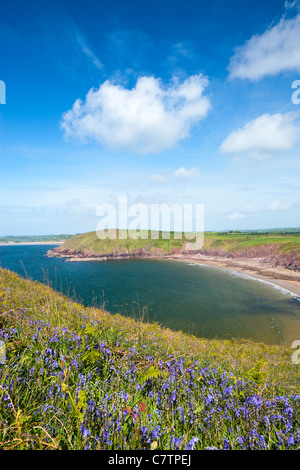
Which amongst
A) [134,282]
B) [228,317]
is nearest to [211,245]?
[134,282]

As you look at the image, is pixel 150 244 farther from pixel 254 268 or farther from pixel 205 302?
pixel 205 302

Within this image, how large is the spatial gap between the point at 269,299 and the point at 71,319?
1886 inches

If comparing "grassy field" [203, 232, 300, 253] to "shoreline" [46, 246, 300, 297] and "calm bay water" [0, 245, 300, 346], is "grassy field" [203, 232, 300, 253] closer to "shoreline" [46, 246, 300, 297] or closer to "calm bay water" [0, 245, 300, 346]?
"shoreline" [46, 246, 300, 297]

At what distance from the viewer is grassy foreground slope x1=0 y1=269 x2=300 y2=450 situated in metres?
1.85

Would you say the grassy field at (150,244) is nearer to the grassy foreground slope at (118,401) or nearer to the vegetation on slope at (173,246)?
the vegetation on slope at (173,246)

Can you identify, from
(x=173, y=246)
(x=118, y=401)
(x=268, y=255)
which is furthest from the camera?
(x=173, y=246)

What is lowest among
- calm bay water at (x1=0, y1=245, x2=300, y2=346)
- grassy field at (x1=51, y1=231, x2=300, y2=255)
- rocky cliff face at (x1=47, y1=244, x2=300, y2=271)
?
calm bay water at (x1=0, y1=245, x2=300, y2=346)

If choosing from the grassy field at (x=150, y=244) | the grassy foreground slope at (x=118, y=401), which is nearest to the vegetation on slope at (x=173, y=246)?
the grassy field at (x=150, y=244)

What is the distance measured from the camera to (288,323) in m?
30.4

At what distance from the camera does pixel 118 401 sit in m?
2.22

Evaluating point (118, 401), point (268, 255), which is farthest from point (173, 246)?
point (118, 401)

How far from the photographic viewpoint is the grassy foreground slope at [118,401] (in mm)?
1851

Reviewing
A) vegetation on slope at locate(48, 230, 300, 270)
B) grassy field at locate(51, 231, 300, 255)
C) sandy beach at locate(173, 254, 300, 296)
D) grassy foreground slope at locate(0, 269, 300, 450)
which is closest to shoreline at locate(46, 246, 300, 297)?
sandy beach at locate(173, 254, 300, 296)

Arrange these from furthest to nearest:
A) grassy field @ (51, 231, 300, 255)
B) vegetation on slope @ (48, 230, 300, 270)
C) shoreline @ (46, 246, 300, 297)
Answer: grassy field @ (51, 231, 300, 255) < vegetation on slope @ (48, 230, 300, 270) < shoreline @ (46, 246, 300, 297)
